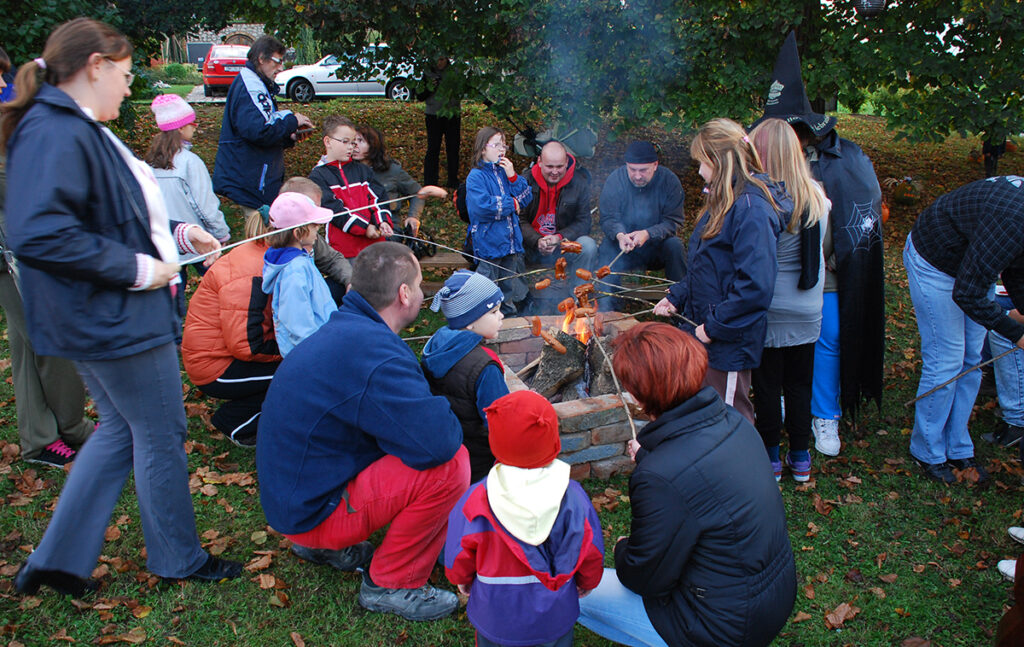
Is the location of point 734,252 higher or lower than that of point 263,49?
lower

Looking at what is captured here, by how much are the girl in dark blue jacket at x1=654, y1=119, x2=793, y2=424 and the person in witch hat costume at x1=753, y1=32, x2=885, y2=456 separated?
2.70ft

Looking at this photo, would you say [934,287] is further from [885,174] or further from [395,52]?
[885,174]

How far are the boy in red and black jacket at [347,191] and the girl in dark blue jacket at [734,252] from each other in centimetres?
262

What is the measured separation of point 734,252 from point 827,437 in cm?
159

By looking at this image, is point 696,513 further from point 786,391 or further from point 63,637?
point 63,637

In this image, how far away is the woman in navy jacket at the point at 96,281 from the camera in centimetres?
234

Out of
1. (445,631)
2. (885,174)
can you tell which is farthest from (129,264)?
(885,174)

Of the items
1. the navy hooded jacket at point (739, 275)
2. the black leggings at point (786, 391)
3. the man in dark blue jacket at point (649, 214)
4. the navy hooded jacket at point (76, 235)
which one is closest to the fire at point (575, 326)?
the navy hooded jacket at point (739, 275)

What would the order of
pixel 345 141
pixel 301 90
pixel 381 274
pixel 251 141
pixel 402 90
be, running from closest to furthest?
pixel 381 274, pixel 345 141, pixel 251 141, pixel 402 90, pixel 301 90

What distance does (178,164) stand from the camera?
488 centimetres

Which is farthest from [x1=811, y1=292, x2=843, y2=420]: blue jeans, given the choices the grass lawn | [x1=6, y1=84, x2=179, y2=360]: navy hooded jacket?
[x1=6, y1=84, x2=179, y2=360]: navy hooded jacket

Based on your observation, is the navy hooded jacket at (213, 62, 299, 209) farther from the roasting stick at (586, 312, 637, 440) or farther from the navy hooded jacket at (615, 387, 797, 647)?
the navy hooded jacket at (615, 387, 797, 647)

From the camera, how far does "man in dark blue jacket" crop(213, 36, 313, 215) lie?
546 cm

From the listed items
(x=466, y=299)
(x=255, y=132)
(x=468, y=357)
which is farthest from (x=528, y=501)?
(x=255, y=132)
